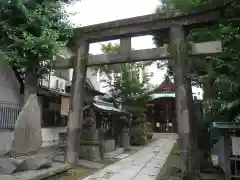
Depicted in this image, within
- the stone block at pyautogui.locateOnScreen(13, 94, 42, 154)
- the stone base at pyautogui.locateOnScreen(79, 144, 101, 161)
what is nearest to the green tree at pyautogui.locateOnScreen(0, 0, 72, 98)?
the stone block at pyautogui.locateOnScreen(13, 94, 42, 154)

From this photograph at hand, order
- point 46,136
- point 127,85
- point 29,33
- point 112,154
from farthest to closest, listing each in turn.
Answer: point 127,85 → point 46,136 → point 112,154 → point 29,33

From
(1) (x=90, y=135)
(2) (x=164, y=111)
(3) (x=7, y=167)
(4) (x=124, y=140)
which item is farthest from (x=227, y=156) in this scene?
(2) (x=164, y=111)

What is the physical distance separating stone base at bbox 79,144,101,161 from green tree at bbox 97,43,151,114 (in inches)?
307

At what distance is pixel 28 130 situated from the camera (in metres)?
6.82

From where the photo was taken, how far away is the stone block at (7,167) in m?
6.03

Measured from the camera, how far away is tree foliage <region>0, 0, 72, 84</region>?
27.8 feet

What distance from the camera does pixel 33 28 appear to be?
29.6 feet

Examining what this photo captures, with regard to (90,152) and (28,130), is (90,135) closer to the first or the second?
(90,152)

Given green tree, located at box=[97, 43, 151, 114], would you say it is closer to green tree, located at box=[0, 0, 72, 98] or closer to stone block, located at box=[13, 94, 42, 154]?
green tree, located at box=[0, 0, 72, 98]

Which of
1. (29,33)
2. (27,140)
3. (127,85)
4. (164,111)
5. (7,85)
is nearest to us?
(27,140)

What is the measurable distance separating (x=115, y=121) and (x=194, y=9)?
10677 millimetres

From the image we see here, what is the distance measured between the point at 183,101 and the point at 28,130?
517cm

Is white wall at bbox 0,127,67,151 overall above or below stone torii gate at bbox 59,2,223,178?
below

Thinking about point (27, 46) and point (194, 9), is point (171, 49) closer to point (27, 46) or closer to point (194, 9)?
point (194, 9)
